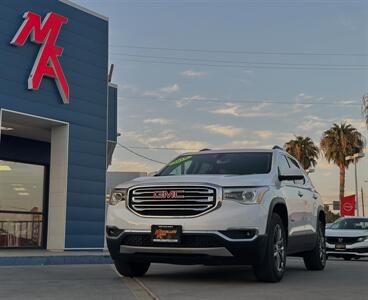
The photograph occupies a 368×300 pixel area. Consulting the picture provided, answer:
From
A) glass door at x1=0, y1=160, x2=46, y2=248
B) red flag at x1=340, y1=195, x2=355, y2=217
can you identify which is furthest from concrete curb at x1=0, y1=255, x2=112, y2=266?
red flag at x1=340, y1=195, x2=355, y2=217

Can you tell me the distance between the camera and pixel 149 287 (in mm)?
6957

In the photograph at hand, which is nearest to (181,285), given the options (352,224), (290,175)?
(290,175)

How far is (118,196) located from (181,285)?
137 centimetres

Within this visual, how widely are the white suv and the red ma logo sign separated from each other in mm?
7745

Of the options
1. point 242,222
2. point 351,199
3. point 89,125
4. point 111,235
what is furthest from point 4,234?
point 351,199

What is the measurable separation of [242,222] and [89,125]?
10.0 m

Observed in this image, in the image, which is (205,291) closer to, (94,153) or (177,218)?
(177,218)

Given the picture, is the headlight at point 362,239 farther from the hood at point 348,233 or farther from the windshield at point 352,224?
the windshield at point 352,224

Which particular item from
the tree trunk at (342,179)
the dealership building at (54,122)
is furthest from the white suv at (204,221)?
the tree trunk at (342,179)

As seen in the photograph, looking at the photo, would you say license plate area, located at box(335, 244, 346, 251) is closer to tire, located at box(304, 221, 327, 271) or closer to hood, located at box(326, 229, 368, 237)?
hood, located at box(326, 229, 368, 237)

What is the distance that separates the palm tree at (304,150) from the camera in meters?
57.5

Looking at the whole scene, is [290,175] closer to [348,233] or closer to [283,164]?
[283,164]

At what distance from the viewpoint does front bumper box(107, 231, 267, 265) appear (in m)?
6.94

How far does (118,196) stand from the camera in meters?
7.61
